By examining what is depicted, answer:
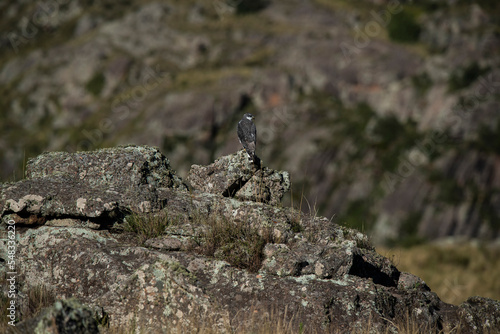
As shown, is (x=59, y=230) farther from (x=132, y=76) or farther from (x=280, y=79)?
(x=132, y=76)

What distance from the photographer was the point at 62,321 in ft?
17.7

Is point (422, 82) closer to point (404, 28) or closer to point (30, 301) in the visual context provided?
point (404, 28)

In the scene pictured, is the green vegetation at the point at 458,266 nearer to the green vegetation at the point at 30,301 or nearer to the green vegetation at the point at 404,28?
the green vegetation at the point at 30,301

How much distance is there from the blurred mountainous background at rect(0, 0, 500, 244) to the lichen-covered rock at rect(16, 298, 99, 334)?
2371 cm

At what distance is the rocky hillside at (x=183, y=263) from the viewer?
6.68 metres

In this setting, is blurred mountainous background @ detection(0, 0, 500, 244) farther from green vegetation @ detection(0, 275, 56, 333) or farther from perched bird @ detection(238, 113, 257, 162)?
green vegetation @ detection(0, 275, 56, 333)

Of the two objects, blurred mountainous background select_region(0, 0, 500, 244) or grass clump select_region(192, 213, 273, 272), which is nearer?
grass clump select_region(192, 213, 273, 272)

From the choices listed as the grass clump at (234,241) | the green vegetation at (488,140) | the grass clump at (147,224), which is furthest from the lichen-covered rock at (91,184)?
the green vegetation at (488,140)

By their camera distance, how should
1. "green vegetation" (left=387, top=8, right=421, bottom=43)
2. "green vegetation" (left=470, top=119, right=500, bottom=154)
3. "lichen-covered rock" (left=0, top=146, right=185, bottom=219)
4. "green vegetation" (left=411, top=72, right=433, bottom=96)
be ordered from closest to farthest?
"lichen-covered rock" (left=0, top=146, right=185, bottom=219) → "green vegetation" (left=470, top=119, right=500, bottom=154) → "green vegetation" (left=411, top=72, right=433, bottom=96) → "green vegetation" (left=387, top=8, right=421, bottom=43)

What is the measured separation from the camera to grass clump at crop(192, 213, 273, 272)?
7578 mm

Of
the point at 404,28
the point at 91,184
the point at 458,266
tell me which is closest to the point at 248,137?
the point at 91,184

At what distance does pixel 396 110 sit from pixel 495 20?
23.8 metres

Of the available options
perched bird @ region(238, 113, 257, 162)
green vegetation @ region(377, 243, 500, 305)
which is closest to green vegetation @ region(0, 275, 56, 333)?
perched bird @ region(238, 113, 257, 162)

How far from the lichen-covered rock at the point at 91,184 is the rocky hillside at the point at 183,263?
2 centimetres
